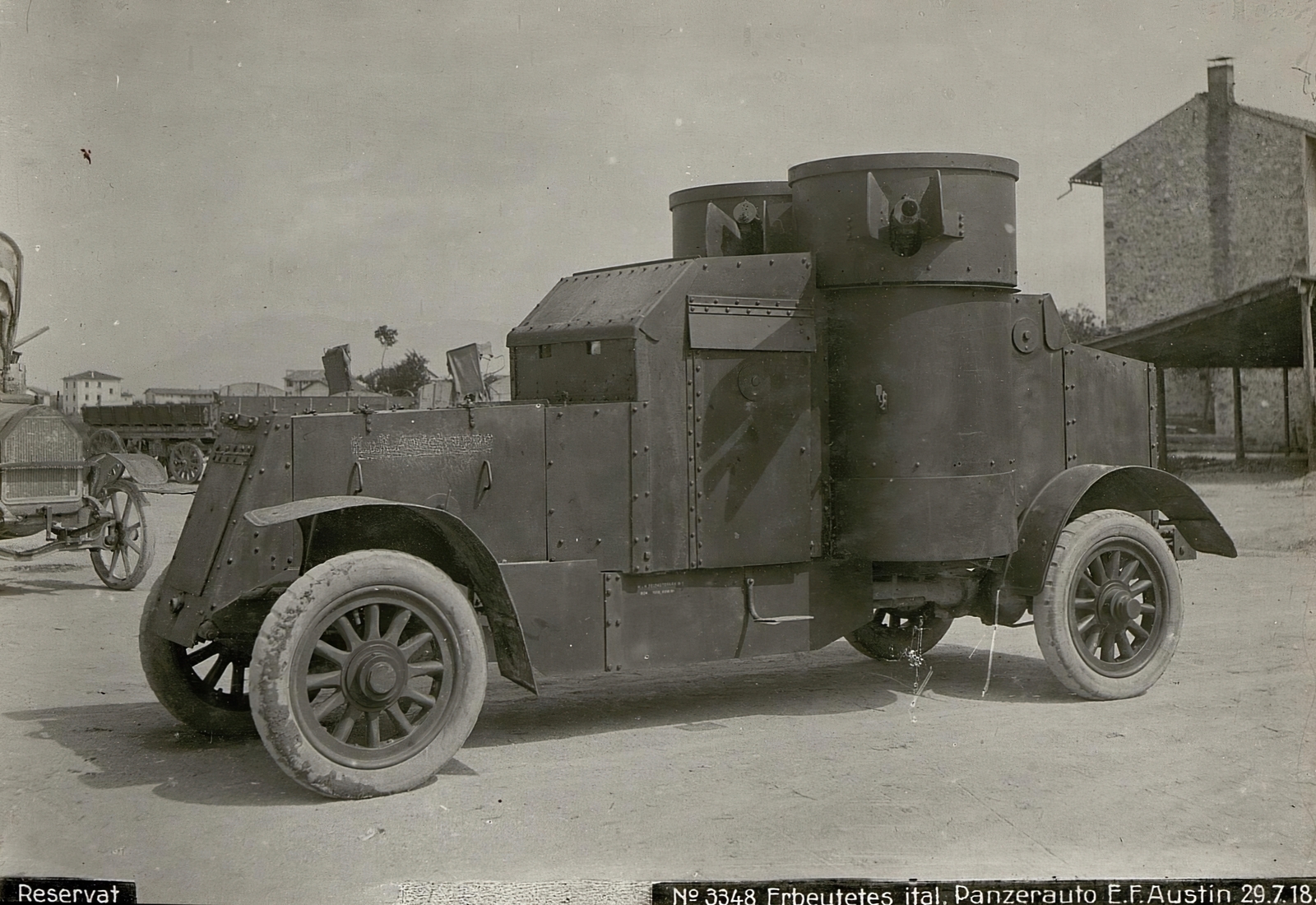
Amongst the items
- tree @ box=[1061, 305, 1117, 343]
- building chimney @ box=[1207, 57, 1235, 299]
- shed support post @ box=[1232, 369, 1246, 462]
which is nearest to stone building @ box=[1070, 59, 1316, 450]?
building chimney @ box=[1207, 57, 1235, 299]

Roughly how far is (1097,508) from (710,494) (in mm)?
2649

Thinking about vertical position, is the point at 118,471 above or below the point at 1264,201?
below

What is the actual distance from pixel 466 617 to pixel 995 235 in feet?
11.1

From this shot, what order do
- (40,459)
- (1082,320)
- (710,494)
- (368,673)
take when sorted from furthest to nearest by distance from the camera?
1. (1082,320)
2. (40,459)
3. (710,494)
4. (368,673)

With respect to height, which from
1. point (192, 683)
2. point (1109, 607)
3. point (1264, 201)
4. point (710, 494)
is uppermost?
point (1264, 201)

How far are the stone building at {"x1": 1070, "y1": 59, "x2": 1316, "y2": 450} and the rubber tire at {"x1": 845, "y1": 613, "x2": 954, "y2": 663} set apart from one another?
67.0ft

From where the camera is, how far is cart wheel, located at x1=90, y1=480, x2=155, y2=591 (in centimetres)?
1213

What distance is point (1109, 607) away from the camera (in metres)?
6.95

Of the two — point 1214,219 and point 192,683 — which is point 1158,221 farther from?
point 192,683
